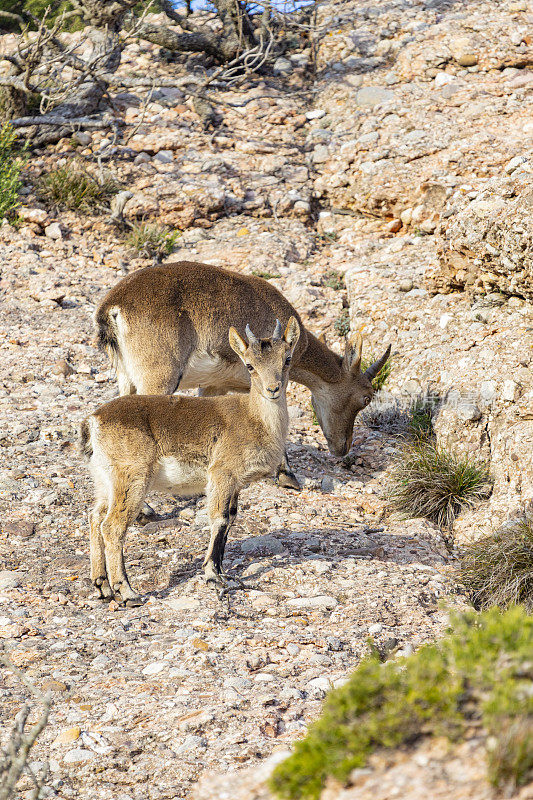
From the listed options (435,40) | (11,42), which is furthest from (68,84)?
(435,40)

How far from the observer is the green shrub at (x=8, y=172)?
42.9 ft

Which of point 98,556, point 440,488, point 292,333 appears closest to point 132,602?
point 98,556

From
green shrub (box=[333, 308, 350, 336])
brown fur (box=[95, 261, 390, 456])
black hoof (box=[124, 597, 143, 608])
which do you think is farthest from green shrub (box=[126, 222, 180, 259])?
black hoof (box=[124, 597, 143, 608])

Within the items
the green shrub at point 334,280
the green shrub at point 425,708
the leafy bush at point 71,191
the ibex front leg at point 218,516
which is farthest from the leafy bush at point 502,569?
the leafy bush at point 71,191

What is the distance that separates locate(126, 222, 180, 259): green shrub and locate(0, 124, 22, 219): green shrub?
1938 mm

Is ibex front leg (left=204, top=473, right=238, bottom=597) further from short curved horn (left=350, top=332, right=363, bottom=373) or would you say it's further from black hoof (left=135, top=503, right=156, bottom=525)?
short curved horn (left=350, top=332, right=363, bottom=373)

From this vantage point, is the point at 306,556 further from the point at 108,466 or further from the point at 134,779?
the point at 134,779

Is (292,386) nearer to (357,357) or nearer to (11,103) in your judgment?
(357,357)

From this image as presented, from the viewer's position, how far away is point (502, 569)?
699cm

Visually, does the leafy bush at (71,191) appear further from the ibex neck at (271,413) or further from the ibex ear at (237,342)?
the ibex neck at (271,413)

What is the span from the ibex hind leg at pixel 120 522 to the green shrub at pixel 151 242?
7212 millimetres

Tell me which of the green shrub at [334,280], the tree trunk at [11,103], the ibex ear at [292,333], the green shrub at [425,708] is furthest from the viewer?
the tree trunk at [11,103]

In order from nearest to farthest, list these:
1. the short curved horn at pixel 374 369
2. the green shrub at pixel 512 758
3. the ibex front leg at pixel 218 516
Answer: the green shrub at pixel 512 758 → the ibex front leg at pixel 218 516 → the short curved horn at pixel 374 369

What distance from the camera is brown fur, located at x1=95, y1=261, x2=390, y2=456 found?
26.7 ft
